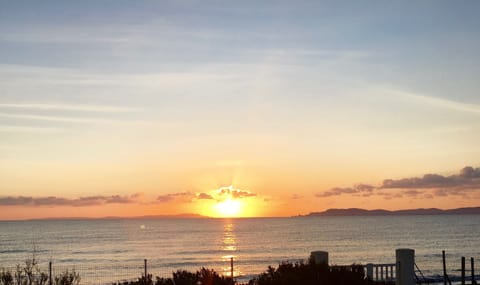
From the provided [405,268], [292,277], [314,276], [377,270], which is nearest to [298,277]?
[292,277]

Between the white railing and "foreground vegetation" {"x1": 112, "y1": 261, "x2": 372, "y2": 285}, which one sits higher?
"foreground vegetation" {"x1": 112, "y1": 261, "x2": 372, "y2": 285}

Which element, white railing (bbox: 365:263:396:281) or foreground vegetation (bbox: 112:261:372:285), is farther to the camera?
white railing (bbox: 365:263:396:281)

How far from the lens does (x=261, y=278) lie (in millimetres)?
19141

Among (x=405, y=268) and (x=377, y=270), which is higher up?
(x=405, y=268)

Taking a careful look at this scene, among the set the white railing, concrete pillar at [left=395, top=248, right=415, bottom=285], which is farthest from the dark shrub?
the white railing

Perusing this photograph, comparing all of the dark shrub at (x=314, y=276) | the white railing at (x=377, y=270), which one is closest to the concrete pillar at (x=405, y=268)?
the white railing at (x=377, y=270)

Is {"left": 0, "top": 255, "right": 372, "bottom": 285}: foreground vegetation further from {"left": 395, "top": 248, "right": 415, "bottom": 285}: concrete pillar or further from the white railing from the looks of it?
the white railing

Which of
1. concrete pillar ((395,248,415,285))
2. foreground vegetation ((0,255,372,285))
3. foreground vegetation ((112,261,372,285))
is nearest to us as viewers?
foreground vegetation ((0,255,372,285))

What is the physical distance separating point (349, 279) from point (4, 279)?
364 inches

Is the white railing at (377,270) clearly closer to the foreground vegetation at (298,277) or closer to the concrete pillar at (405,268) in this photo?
the concrete pillar at (405,268)

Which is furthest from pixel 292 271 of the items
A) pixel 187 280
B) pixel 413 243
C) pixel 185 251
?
pixel 413 243

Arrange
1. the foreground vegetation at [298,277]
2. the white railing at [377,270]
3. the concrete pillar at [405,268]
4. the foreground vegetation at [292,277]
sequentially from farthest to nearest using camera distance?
the white railing at [377,270]
the concrete pillar at [405,268]
the foreground vegetation at [298,277]
the foreground vegetation at [292,277]

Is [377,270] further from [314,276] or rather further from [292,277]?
[292,277]

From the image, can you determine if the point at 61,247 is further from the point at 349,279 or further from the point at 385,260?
the point at 349,279
